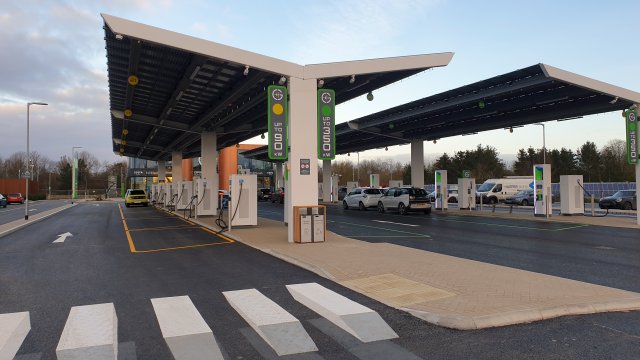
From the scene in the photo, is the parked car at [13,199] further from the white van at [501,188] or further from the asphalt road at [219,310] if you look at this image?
the white van at [501,188]

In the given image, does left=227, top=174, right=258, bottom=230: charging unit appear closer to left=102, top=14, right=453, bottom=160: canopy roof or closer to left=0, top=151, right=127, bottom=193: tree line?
left=102, top=14, right=453, bottom=160: canopy roof

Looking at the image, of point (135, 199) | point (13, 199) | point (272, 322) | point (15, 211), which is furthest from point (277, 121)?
point (13, 199)

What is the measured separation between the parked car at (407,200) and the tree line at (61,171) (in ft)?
251

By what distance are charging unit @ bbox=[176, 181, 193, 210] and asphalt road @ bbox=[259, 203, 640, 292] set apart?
1123cm

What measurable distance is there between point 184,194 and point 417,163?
647 inches

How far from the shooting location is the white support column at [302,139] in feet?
45.3

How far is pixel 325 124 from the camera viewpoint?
1442 centimetres

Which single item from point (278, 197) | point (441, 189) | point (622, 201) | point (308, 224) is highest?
point (441, 189)

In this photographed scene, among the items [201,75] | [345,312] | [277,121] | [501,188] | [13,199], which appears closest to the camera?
[345,312]

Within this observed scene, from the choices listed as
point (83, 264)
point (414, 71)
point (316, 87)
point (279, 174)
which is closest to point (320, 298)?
point (83, 264)

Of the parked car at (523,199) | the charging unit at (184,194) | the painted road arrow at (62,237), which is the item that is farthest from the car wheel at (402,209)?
the painted road arrow at (62,237)

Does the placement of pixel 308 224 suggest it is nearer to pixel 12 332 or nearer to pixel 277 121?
pixel 277 121

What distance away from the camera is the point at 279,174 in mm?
55875

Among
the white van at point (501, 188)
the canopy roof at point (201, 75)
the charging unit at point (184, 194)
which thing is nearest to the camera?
the canopy roof at point (201, 75)
